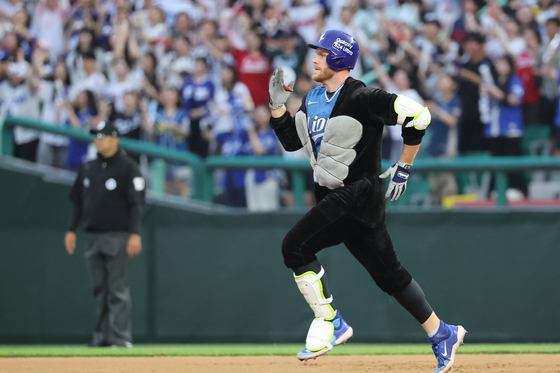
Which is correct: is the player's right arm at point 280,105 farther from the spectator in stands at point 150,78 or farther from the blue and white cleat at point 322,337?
the spectator in stands at point 150,78

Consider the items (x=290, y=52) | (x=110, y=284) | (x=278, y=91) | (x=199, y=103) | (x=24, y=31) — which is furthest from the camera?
(x=24, y=31)

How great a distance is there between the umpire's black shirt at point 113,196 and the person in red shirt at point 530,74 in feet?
17.3

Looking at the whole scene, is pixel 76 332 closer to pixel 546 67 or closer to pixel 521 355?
pixel 521 355

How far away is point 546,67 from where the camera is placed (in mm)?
9875

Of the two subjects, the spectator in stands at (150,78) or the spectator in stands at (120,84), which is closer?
Result: the spectator in stands at (120,84)

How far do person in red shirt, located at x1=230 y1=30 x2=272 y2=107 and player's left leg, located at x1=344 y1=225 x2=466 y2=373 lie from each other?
6.34m

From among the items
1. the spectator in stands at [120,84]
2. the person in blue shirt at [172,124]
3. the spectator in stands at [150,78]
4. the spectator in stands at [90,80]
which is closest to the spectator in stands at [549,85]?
the person in blue shirt at [172,124]

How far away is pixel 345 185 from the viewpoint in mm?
4996

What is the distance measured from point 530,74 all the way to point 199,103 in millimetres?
4855

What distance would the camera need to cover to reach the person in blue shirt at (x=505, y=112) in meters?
9.66

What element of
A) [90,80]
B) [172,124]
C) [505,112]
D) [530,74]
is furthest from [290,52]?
[530,74]

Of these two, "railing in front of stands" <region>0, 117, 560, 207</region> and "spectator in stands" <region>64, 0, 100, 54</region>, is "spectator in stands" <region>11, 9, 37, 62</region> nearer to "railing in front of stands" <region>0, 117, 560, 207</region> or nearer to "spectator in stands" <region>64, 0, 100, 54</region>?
"spectator in stands" <region>64, 0, 100, 54</region>

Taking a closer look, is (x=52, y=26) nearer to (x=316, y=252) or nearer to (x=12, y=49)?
(x=12, y=49)

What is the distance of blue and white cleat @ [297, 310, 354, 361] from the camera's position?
488cm
